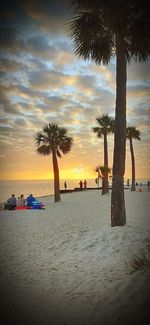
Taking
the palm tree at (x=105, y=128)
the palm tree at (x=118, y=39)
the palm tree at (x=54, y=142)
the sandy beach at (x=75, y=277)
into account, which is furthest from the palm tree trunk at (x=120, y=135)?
the palm tree at (x=105, y=128)

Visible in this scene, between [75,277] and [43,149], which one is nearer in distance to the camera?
[75,277]

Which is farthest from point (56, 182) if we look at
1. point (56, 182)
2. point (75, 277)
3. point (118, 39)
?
point (75, 277)

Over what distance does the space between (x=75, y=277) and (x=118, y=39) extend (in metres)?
9.57

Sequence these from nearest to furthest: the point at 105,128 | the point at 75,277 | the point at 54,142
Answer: the point at 75,277 → the point at 54,142 → the point at 105,128

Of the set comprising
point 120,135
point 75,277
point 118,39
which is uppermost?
point 118,39

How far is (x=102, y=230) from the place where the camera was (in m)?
11.3

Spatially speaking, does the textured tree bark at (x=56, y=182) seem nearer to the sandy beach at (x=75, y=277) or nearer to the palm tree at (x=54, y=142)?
the palm tree at (x=54, y=142)

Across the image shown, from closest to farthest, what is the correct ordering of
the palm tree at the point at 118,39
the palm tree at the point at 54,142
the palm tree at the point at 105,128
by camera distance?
the palm tree at the point at 118,39, the palm tree at the point at 54,142, the palm tree at the point at 105,128

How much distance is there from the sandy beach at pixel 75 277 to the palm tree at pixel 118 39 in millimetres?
2060

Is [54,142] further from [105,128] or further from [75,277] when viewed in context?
[75,277]

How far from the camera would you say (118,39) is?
11570 mm

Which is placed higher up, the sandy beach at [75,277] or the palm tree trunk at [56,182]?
the palm tree trunk at [56,182]

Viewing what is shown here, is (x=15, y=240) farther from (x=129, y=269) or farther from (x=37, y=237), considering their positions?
(x=129, y=269)

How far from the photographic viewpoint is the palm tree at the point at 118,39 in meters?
10.2
